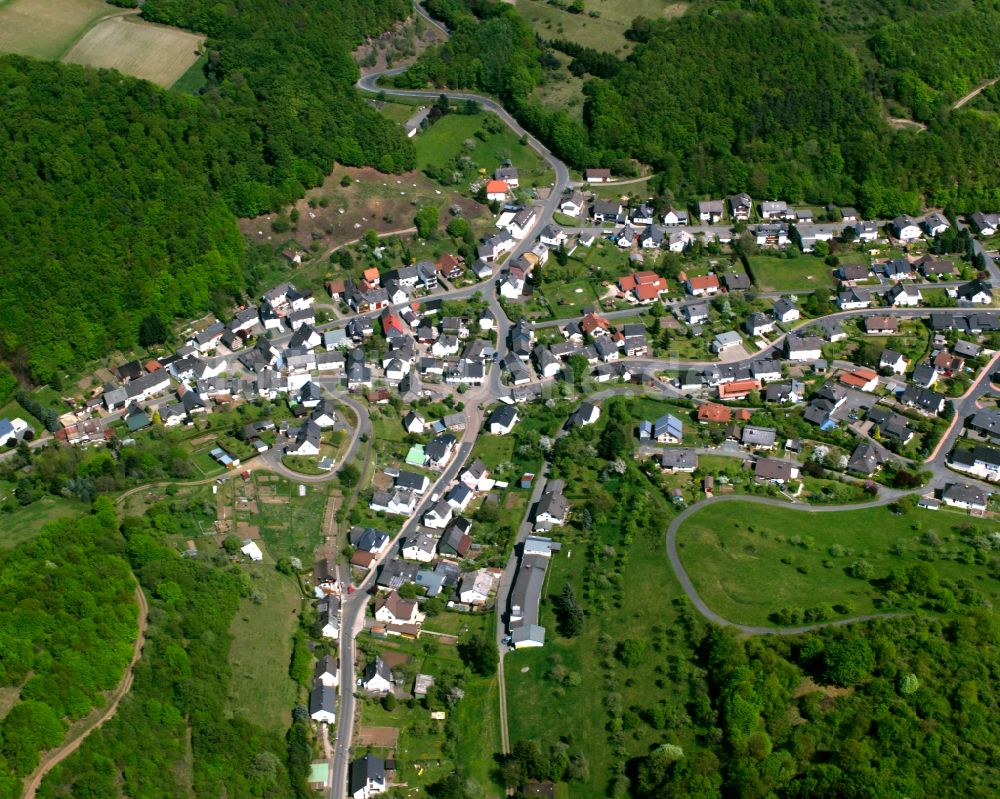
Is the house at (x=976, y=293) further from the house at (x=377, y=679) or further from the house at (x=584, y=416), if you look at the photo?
the house at (x=377, y=679)

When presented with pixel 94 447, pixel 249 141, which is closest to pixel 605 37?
pixel 249 141

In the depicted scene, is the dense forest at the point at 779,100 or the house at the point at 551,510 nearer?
the house at the point at 551,510

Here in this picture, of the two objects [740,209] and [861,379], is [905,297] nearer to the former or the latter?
[861,379]

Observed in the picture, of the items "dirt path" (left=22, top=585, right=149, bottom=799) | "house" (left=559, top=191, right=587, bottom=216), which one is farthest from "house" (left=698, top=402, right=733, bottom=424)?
"dirt path" (left=22, top=585, right=149, bottom=799)

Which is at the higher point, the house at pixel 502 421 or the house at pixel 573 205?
the house at pixel 573 205

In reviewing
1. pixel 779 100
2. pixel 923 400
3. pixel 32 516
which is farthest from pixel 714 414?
pixel 32 516

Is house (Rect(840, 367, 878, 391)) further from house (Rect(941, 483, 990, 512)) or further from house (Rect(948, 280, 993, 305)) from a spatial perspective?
house (Rect(948, 280, 993, 305))

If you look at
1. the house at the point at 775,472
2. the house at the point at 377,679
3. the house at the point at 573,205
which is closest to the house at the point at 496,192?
the house at the point at 573,205
